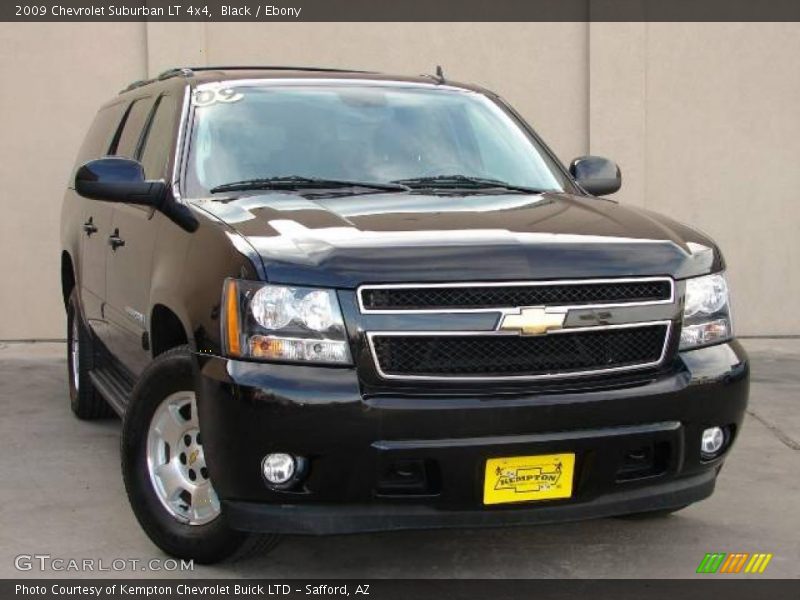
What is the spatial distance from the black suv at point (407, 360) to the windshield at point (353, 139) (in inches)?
3.3

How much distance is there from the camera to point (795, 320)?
10.5 meters

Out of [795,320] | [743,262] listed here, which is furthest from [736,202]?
[795,320]

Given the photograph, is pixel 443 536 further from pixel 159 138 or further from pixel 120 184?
pixel 159 138

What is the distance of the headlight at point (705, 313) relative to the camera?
4293 mm

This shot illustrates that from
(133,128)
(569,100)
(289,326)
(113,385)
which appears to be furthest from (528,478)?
(569,100)

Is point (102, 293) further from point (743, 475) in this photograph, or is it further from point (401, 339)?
point (743, 475)

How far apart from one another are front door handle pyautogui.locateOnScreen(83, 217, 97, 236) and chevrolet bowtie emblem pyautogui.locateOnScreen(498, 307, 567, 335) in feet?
10.2

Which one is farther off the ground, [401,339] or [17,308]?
[401,339]

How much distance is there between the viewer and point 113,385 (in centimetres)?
602

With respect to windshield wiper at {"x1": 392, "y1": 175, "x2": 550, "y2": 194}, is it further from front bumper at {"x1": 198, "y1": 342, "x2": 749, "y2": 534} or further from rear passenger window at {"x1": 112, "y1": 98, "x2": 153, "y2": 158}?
rear passenger window at {"x1": 112, "y1": 98, "x2": 153, "y2": 158}

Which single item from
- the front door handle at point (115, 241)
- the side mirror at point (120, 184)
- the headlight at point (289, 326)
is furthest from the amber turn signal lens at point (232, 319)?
the front door handle at point (115, 241)

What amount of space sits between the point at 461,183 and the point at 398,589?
1.79 metres

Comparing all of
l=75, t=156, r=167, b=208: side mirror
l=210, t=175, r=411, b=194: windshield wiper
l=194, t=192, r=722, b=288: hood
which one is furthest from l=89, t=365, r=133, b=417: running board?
l=194, t=192, r=722, b=288: hood

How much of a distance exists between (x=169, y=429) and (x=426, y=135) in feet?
6.14
